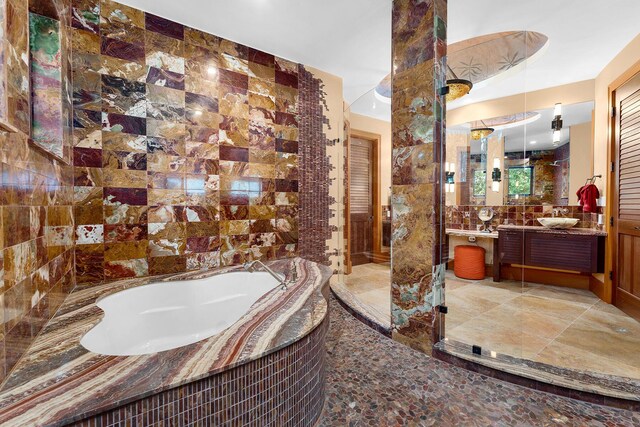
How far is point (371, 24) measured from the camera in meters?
2.38

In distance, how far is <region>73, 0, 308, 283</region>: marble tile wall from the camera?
6.84ft

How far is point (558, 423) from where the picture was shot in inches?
50.1

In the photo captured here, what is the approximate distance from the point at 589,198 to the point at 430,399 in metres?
3.23

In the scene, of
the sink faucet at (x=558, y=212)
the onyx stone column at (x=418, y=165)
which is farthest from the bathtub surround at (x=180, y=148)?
the sink faucet at (x=558, y=212)

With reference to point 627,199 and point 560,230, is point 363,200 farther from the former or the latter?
point 627,199

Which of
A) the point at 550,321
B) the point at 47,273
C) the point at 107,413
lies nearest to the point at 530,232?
the point at 550,321

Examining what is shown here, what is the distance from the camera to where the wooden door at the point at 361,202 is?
4004 mm

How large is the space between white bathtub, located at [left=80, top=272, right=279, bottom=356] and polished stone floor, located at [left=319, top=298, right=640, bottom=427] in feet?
2.70

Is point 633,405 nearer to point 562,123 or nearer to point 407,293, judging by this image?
point 407,293

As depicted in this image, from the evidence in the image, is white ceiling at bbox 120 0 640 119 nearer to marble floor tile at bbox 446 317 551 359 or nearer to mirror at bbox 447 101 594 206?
mirror at bbox 447 101 594 206

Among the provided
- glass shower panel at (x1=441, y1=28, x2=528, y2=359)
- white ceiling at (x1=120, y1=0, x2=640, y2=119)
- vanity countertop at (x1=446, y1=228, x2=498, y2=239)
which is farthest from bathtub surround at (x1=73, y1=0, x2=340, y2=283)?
vanity countertop at (x1=446, y1=228, x2=498, y2=239)

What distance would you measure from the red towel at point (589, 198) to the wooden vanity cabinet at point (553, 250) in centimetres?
36

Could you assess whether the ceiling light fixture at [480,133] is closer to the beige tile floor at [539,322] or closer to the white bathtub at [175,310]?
the beige tile floor at [539,322]

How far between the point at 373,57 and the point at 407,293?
2409 mm
